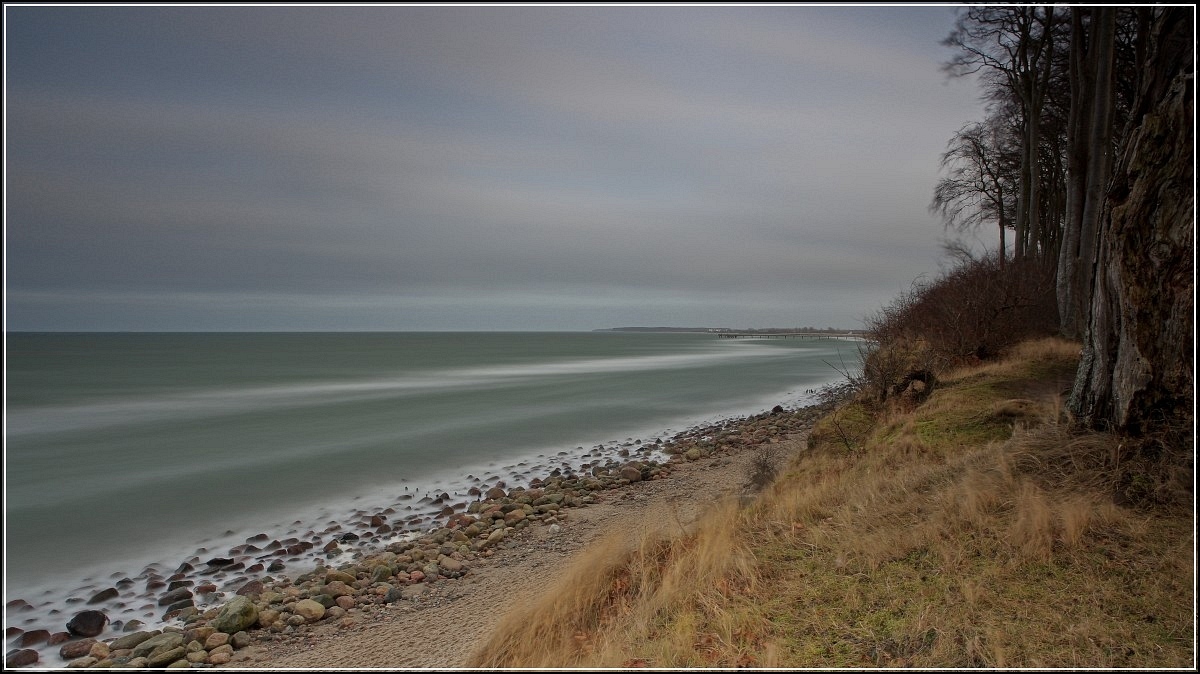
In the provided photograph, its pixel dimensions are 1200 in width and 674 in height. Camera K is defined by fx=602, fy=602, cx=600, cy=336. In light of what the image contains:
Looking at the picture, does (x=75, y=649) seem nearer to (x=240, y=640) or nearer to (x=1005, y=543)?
(x=240, y=640)

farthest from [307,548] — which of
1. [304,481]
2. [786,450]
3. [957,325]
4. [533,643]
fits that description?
[957,325]

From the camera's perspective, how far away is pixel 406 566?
8.65m

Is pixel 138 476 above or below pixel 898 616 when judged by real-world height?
below

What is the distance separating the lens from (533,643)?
4.64m

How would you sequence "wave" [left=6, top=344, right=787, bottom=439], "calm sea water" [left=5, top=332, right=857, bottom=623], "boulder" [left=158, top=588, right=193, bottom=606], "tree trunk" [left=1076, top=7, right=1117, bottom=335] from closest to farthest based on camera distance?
"boulder" [left=158, top=588, right=193, bottom=606]
"calm sea water" [left=5, top=332, right=857, bottom=623]
"tree trunk" [left=1076, top=7, right=1117, bottom=335]
"wave" [left=6, top=344, right=787, bottom=439]

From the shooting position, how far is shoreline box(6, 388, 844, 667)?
22.7 feet

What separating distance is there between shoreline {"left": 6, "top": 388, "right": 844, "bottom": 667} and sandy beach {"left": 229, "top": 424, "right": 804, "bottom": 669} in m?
0.03

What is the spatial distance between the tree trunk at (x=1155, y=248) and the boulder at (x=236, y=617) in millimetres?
9029

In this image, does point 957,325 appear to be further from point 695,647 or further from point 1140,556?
point 695,647

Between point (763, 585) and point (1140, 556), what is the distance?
2.55 metres

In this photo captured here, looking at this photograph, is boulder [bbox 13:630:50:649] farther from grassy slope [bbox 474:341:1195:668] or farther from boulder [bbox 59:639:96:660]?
grassy slope [bbox 474:341:1195:668]

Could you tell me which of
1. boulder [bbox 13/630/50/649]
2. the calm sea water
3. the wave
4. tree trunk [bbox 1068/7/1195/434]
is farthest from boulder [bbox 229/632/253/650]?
the wave

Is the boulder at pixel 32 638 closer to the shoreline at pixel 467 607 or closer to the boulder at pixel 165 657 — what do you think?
the boulder at pixel 165 657

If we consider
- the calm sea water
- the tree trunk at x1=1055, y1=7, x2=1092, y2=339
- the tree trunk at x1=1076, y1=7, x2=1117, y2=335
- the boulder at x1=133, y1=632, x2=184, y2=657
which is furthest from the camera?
the tree trunk at x1=1055, y1=7, x2=1092, y2=339
